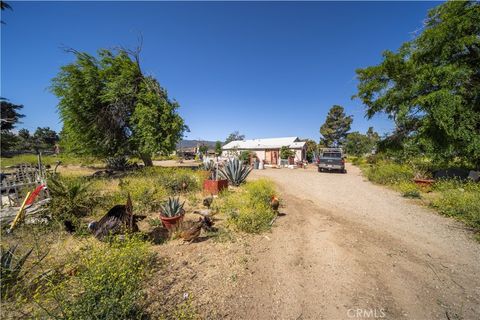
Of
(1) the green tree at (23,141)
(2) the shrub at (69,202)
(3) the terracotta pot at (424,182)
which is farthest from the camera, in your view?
(1) the green tree at (23,141)

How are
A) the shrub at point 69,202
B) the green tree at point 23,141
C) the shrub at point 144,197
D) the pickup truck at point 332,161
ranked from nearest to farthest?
the shrub at point 69,202 → the shrub at point 144,197 → the pickup truck at point 332,161 → the green tree at point 23,141

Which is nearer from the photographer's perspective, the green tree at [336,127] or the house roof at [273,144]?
the house roof at [273,144]

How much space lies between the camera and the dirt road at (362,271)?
264cm

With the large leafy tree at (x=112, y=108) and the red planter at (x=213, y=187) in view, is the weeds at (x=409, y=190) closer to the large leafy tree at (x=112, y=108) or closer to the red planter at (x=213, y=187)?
the red planter at (x=213, y=187)

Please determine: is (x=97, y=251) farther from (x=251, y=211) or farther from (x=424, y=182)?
(x=424, y=182)

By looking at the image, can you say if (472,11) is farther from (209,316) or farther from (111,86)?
(111,86)

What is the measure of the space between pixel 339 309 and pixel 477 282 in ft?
8.29

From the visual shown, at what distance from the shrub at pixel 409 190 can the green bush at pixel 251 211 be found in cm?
626

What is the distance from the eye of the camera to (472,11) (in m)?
8.88

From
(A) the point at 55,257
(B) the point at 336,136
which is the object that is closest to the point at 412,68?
(A) the point at 55,257

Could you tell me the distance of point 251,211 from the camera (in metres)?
5.38

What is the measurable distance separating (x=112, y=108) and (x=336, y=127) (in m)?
50.8

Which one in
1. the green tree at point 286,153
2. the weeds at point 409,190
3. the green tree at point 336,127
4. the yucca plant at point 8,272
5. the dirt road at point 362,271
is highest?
the green tree at point 336,127

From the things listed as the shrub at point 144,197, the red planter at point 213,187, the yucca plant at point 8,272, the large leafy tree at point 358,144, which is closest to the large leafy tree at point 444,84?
the red planter at point 213,187
